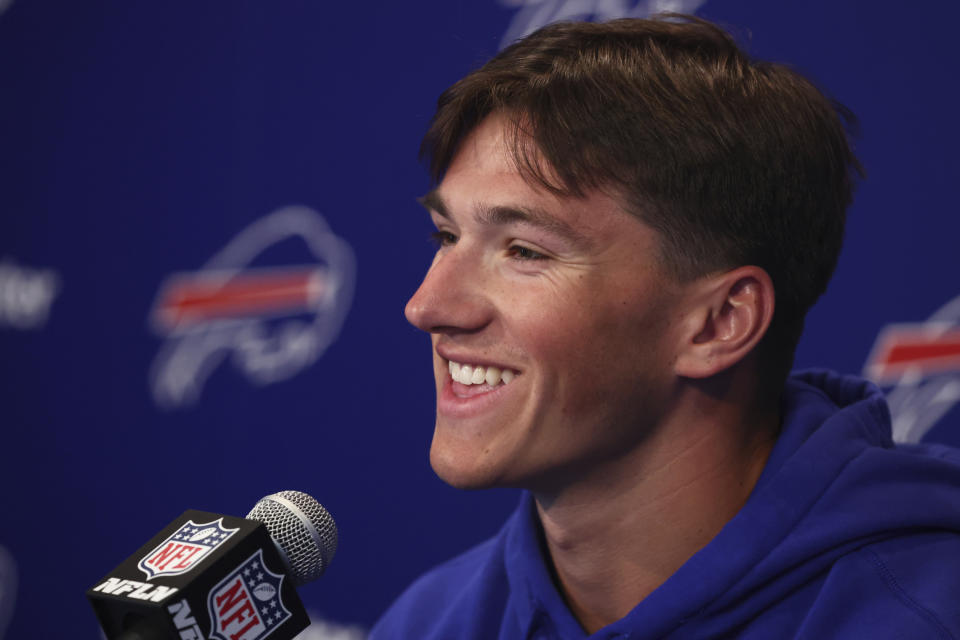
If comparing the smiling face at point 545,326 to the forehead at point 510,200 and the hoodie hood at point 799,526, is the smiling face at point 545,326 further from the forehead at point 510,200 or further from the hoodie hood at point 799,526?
the hoodie hood at point 799,526

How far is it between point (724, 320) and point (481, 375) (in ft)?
0.88

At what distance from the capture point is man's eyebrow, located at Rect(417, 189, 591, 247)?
3.28ft

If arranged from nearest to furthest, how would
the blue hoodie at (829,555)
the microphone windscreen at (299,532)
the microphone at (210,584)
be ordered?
the microphone at (210,584)
the microphone windscreen at (299,532)
the blue hoodie at (829,555)

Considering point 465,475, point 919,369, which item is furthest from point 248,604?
point 919,369

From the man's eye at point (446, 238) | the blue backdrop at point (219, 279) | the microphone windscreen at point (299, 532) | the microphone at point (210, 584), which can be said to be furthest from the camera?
the blue backdrop at point (219, 279)

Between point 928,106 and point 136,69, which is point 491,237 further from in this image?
point 136,69

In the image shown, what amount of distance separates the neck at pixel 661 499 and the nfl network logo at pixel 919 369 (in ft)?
1.81

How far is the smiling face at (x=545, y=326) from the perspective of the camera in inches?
39.4

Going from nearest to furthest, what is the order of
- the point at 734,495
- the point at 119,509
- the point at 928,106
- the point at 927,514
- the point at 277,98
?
the point at 927,514
the point at 734,495
the point at 928,106
the point at 277,98
the point at 119,509

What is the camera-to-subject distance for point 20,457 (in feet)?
6.98

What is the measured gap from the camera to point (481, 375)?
3.44 feet

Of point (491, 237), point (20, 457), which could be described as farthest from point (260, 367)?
point (491, 237)

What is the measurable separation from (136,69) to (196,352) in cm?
59

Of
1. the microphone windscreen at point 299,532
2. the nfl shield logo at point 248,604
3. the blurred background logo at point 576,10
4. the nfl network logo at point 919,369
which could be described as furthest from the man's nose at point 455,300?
the nfl network logo at point 919,369
